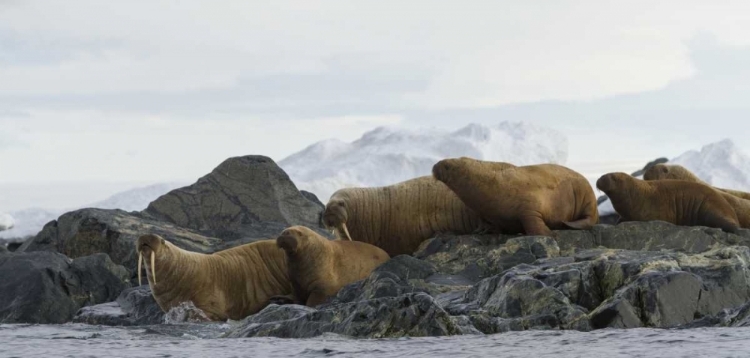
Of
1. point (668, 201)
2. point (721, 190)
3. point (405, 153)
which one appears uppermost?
point (405, 153)

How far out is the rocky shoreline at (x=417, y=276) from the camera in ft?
27.6

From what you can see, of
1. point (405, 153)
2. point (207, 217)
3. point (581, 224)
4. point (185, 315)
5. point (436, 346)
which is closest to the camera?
point (436, 346)

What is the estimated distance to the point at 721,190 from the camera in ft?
48.6

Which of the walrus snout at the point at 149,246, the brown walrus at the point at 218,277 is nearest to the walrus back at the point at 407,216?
the brown walrus at the point at 218,277

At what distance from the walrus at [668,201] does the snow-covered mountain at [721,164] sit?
1930cm

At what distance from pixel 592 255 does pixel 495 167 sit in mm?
2342

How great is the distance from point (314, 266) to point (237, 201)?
536 cm

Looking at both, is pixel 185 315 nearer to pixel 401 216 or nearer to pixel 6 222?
pixel 401 216

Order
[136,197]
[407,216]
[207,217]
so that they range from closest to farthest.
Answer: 1. [407,216]
2. [207,217]
3. [136,197]

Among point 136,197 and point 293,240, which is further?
point 136,197

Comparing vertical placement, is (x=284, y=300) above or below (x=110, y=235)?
below

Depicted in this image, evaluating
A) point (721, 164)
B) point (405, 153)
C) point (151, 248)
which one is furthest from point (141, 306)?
point (721, 164)

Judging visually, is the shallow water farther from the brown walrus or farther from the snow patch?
the snow patch

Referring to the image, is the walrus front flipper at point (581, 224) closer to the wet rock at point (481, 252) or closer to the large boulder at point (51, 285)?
the wet rock at point (481, 252)
